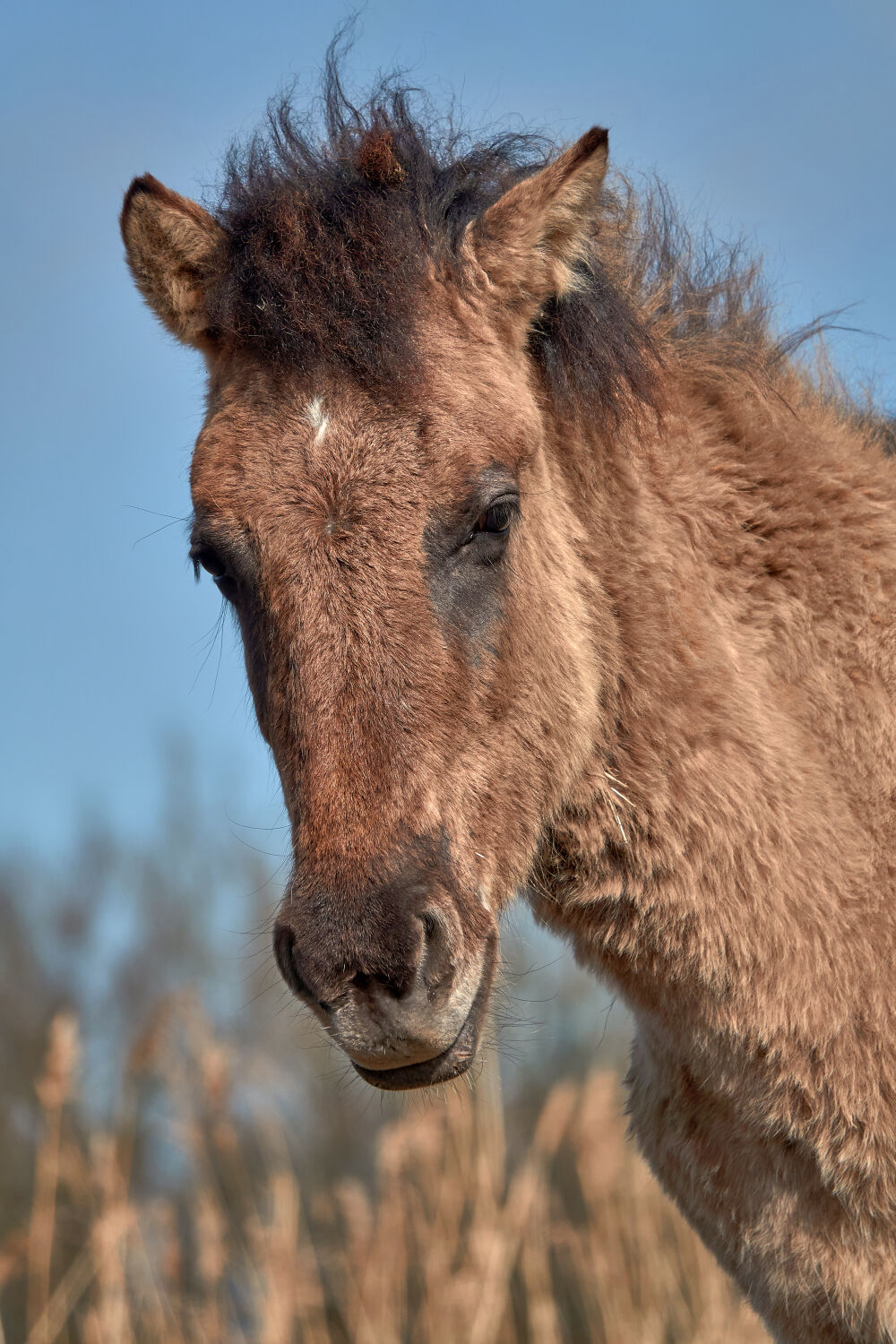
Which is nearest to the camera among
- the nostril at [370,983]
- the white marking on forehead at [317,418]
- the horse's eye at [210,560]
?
the nostril at [370,983]

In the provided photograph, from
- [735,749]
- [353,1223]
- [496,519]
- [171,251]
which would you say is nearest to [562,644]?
[496,519]

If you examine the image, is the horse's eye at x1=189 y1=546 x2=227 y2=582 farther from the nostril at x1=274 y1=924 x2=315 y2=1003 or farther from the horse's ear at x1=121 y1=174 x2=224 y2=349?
the nostril at x1=274 y1=924 x2=315 y2=1003

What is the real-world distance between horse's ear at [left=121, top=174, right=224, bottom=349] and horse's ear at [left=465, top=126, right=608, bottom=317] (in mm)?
750

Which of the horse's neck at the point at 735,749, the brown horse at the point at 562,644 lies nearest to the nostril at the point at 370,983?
the brown horse at the point at 562,644

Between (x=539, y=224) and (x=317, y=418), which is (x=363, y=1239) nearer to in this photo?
(x=317, y=418)

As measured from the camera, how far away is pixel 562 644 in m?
2.70

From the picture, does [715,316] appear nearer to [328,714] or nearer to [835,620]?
[835,620]

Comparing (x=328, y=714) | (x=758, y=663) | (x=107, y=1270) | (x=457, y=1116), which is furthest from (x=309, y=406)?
(x=457, y=1116)

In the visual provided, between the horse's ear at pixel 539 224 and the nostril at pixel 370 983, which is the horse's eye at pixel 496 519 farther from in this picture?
the nostril at pixel 370 983

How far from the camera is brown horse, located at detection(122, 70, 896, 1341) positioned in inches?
90.8

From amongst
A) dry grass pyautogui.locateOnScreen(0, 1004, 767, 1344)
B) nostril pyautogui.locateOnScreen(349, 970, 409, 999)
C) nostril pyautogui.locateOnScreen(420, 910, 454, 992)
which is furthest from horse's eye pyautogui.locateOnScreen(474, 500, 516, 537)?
dry grass pyautogui.locateOnScreen(0, 1004, 767, 1344)

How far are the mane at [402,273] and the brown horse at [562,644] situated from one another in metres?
0.01

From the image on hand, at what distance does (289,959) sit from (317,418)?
4.02ft

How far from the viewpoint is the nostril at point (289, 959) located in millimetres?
2143
